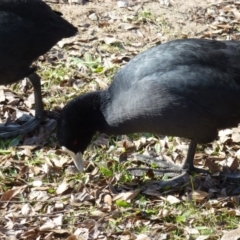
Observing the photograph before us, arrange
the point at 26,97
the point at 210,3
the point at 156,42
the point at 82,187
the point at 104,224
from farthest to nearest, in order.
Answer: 1. the point at 210,3
2. the point at 156,42
3. the point at 26,97
4. the point at 82,187
5. the point at 104,224

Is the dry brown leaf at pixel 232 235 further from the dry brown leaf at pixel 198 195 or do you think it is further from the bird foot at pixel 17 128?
the bird foot at pixel 17 128

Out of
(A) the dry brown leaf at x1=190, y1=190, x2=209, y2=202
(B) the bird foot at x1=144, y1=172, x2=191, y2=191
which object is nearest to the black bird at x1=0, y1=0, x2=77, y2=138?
(B) the bird foot at x1=144, y1=172, x2=191, y2=191

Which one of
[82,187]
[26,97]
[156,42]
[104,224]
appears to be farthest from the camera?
[156,42]

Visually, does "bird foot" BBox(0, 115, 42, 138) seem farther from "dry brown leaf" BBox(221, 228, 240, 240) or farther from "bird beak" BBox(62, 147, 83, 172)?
"dry brown leaf" BBox(221, 228, 240, 240)

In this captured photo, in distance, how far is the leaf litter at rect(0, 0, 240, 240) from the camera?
20.5 feet

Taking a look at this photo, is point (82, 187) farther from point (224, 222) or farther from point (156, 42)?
point (156, 42)

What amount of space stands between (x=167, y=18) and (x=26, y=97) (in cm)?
260

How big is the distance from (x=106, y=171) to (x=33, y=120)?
1.40 m

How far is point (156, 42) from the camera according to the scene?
9.45 m

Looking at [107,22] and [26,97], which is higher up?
[107,22]

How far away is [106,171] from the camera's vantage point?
7.02m

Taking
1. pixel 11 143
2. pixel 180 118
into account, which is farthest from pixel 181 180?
pixel 11 143

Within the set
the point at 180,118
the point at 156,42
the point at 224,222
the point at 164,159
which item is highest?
the point at 156,42

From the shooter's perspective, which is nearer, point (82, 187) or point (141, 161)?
point (82, 187)
